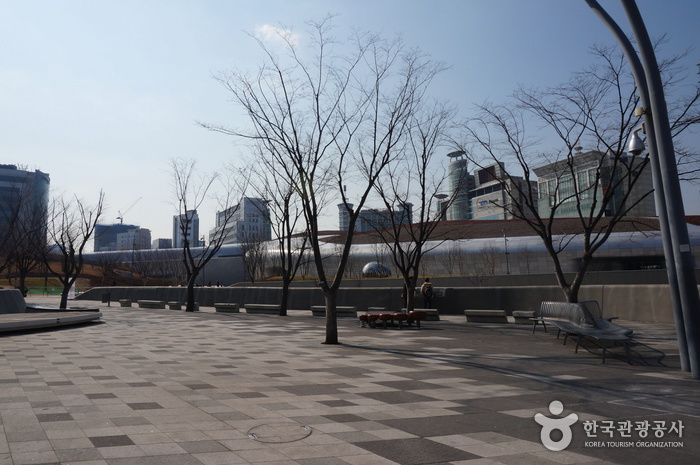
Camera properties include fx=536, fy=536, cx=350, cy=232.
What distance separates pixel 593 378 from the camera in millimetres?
8375

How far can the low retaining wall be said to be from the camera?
60.3 feet

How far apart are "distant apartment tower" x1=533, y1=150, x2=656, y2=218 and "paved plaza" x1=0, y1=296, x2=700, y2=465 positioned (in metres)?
5.89

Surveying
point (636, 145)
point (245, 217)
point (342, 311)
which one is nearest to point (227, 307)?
point (342, 311)

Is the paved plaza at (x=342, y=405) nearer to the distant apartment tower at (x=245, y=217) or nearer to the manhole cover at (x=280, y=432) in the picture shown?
the manhole cover at (x=280, y=432)

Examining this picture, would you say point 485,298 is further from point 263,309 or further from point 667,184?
point 667,184

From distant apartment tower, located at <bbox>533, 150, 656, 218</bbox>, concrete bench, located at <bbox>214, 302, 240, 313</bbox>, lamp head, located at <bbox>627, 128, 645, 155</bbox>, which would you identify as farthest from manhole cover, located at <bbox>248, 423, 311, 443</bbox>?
concrete bench, located at <bbox>214, 302, 240, 313</bbox>

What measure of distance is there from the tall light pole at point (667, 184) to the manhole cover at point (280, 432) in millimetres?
6284

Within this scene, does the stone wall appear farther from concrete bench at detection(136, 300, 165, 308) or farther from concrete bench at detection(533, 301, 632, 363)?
concrete bench at detection(533, 301, 632, 363)

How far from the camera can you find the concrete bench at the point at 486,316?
64.1 ft

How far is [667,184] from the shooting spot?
8531 mm

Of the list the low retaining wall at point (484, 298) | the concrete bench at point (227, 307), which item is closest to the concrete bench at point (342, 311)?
the low retaining wall at point (484, 298)

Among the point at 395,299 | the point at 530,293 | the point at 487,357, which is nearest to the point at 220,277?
the point at 395,299

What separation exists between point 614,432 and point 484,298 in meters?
18.5

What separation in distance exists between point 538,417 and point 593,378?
2967 mm
